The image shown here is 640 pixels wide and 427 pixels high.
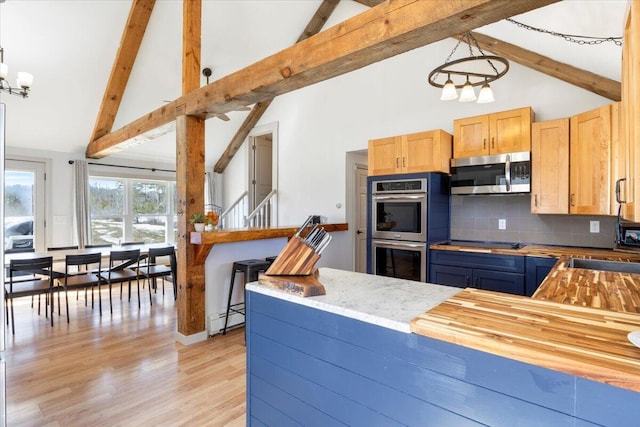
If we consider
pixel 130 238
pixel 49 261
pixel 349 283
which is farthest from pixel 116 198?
pixel 349 283

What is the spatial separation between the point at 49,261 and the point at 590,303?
15.1 ft

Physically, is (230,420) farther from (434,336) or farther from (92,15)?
(92,15)

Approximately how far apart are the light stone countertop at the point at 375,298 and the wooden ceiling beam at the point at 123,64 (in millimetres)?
4236

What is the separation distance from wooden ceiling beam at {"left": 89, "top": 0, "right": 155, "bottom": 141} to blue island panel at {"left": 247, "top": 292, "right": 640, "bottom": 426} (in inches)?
168

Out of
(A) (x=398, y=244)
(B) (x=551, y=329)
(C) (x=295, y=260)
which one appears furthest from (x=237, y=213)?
(B) (x=551, y=329)

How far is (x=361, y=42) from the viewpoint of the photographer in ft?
6.31

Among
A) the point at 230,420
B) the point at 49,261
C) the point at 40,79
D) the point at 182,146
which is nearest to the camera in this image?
the point at 230,420

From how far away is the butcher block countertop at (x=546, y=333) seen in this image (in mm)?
801

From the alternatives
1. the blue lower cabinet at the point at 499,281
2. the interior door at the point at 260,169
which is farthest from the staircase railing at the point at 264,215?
the blue lower cabinet at the point at 499,281

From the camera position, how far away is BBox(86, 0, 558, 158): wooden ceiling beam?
1.57 m

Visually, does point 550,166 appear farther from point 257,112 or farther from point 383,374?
point 257,112

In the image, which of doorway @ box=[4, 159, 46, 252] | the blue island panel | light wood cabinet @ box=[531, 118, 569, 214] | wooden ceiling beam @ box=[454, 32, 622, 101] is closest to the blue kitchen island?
the blue island panel

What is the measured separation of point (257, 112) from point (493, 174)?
4.39 metres

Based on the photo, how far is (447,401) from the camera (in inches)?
40.6
